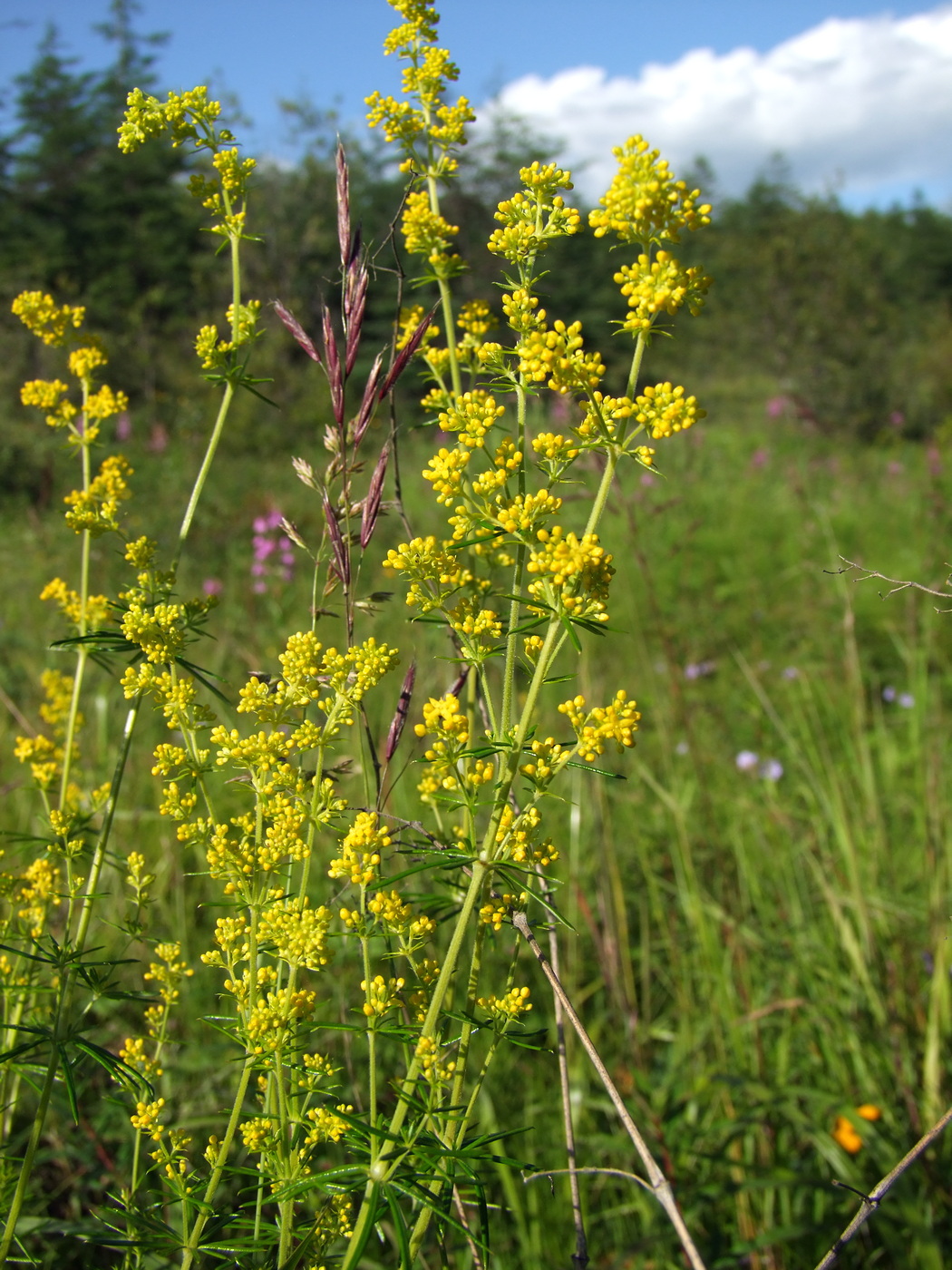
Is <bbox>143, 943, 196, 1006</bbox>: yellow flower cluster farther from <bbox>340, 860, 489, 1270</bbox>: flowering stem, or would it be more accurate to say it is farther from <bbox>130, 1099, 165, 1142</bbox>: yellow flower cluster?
<bbox>340, 860, 489, 1270</bbox>: flowering stem

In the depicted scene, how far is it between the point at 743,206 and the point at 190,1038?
6501 centimetres

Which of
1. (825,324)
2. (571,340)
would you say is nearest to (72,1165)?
(571,340)

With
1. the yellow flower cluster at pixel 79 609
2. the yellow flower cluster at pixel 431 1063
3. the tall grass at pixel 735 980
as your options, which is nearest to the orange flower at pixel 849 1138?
the tall grass at pixel 735 980

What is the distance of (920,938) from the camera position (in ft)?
9.43

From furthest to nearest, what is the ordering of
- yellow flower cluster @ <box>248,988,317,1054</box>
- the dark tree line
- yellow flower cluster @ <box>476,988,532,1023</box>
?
the dark tree line → yellow flower cluster @ <box>476,988,532,1023</box> → yellow flower cluster @ <box>248,988,317,1054</box>

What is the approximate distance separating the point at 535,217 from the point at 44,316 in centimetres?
102

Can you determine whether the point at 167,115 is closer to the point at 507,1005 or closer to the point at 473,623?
the point at 473,623

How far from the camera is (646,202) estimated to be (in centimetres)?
91

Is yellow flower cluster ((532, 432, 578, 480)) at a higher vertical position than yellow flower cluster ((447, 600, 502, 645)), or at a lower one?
higher

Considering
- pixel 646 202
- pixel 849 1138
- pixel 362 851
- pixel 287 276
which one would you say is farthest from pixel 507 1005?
pixel 287 276

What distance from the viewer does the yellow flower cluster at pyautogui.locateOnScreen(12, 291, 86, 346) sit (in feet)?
5.07

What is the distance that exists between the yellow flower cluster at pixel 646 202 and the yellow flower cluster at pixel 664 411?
0.16 m

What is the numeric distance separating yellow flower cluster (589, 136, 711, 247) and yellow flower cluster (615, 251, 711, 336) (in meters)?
0.03

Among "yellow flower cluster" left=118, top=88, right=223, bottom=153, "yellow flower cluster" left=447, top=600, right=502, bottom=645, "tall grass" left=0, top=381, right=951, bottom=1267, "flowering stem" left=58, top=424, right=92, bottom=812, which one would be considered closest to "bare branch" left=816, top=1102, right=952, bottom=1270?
"tall grass" left=0, top=381, right=951, bottom=1267
